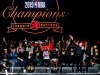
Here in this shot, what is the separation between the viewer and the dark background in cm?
2966

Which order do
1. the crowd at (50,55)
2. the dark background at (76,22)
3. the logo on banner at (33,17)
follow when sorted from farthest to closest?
1. the dark background at (76,22)
2. the logo on banner at (33,17)
3. the crowd at (50,55)

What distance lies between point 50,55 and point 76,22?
6528mm

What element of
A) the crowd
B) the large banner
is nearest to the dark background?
the large banner

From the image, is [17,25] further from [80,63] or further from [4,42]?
[80,63]

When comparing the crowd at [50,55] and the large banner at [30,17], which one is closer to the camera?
the crowd at [50,55]

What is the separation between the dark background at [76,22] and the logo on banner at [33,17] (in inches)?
14.7

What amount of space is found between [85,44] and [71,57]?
96.1 inches

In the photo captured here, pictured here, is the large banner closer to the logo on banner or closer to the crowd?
the logo on banner

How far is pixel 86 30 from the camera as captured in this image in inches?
1188

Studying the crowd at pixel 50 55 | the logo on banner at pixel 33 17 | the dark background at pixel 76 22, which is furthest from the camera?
the dark background at pixel 76 22

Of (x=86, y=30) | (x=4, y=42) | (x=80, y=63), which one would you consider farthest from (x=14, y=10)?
(x=80, y=63)

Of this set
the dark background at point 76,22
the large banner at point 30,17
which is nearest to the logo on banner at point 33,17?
the large banner at point 30,17

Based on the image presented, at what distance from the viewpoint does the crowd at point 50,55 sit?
23167 millimetres

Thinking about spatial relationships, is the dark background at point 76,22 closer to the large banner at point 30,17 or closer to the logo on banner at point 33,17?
→ the large banner at point 30,17
